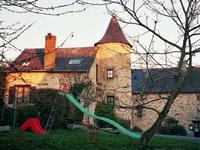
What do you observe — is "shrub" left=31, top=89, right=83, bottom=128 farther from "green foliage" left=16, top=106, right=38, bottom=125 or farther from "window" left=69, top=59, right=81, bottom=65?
"window" left=69, top=59, right=81, bottom=65

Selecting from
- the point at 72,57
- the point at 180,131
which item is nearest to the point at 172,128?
the point at 180,131

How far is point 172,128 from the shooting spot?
32688 mm

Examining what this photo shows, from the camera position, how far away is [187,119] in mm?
35500

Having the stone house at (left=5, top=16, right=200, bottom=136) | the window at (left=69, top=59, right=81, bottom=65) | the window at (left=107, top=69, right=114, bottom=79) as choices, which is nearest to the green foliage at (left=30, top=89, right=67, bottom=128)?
the stone house at (left=5, top=16, right=200, bottom=136)

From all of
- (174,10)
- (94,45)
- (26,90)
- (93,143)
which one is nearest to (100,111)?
(26,90)

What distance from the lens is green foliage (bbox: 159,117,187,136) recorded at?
3206 centimetres

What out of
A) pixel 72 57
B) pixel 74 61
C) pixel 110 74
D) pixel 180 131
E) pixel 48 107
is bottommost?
pixel 180 131

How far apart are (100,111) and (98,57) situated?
699 cm

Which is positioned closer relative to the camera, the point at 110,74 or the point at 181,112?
the point at 110,74

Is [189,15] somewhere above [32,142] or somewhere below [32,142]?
above

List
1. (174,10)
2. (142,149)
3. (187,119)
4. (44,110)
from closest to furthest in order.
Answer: (142,149) < (174,10) < (44,110) < (187,119)

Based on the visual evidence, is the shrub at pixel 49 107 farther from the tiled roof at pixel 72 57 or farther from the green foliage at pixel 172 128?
the green foliage at pixel 172 128

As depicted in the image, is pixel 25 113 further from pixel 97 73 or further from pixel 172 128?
pixel 172 128

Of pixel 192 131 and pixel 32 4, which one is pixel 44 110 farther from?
pixel 192 131
